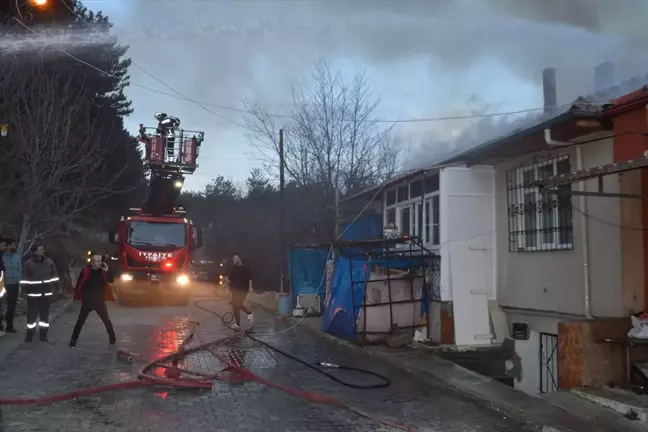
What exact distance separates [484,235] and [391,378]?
3979 millimetres

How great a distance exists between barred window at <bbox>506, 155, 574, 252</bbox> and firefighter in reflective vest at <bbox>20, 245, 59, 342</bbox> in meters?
8.55

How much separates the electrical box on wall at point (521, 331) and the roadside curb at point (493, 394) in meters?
1.46

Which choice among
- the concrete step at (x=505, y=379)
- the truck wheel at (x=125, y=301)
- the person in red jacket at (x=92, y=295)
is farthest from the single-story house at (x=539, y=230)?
the truck wheel at (x=125, y=301)

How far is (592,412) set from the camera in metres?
6.89

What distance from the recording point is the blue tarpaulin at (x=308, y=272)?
16703 mm

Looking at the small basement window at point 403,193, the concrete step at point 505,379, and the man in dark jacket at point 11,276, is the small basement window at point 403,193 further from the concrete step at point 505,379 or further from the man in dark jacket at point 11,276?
the man in dark jacket at point 11,276

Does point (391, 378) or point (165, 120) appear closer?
point (391, 378)

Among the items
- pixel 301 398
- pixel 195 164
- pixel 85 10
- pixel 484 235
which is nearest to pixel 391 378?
pixel 301 398

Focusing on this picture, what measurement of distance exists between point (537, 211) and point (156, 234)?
43.5 feet

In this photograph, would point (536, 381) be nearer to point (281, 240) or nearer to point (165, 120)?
point (165, 120)

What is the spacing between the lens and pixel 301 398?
759cm

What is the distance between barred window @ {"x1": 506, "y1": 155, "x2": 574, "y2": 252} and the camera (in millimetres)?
9625

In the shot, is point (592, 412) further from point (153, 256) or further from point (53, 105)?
point (53, 105)

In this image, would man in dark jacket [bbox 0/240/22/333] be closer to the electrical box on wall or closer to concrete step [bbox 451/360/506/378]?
concrete step [bbox 451/360/506/378]
